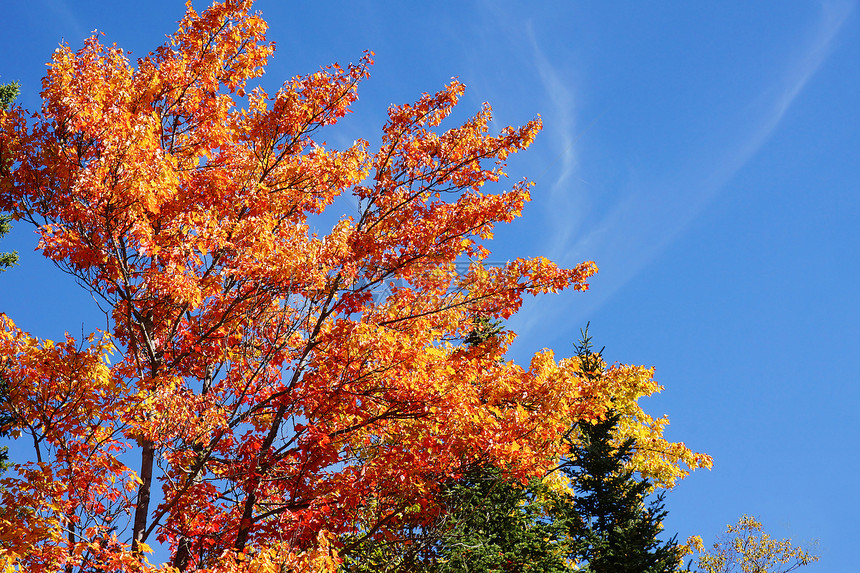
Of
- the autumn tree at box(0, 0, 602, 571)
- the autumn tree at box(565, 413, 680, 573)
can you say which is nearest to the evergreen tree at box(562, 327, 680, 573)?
the autumn tree at box(565, 413, 680, 573)

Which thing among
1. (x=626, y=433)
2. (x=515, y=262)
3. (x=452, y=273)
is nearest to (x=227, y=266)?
(x=452, y=273)

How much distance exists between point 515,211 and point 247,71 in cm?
570

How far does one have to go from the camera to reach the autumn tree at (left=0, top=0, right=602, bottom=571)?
9156 mm

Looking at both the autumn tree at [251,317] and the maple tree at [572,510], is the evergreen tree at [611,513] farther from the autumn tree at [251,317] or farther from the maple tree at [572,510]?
the autumn tree at [251,317]

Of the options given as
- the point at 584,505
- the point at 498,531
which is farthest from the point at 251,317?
the point at 584,505

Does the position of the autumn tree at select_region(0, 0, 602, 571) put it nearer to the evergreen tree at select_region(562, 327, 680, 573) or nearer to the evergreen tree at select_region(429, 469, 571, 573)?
the evergreen tree at select_region(429, 469, 571, 573)

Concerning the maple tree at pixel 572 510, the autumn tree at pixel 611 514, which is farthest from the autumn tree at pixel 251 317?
the autumn tree at pixel 611 514

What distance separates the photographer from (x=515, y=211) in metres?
11.7

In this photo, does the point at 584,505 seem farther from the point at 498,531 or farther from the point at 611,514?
the point at 498,531

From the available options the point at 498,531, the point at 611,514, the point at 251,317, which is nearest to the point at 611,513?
the point at 611,514

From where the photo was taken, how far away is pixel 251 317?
10656 millimetres

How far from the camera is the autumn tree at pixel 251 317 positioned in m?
9.16

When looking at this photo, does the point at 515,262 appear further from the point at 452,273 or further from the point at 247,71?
the point at 247,71

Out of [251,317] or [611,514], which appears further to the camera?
[611,514]
